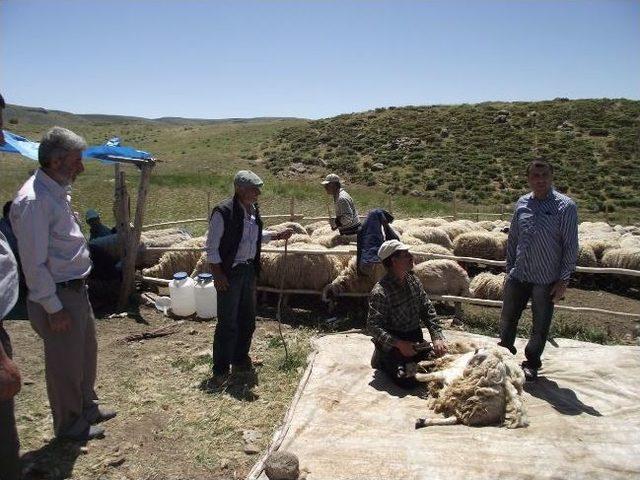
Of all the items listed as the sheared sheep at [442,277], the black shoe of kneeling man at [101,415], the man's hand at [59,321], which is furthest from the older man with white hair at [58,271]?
the sheared sheep at [442,277]

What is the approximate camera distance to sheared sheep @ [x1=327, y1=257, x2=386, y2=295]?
7.59 metres

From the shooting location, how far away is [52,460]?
3.98 metres

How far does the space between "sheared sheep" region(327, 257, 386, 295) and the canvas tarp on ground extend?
2.28 meters

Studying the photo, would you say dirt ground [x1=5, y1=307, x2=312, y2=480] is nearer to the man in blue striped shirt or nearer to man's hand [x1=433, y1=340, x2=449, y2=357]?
man's hand [x1=433, y1=340, x2=449, y2=357]

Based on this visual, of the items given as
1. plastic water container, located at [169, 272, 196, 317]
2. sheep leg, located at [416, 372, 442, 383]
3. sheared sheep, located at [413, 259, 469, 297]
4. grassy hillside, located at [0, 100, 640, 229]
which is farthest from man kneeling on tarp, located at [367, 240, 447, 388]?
grassy hillside, located at [0, 100, 640, 229]

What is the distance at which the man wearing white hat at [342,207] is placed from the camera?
7396mm

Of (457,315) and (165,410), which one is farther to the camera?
(457,315)

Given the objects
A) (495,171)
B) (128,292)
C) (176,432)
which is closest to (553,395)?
(176,432)

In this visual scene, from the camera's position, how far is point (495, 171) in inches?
1232

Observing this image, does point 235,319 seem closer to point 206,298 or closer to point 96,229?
point 206,298

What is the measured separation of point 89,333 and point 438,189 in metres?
26.4

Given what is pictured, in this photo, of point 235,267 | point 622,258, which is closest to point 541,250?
point 235,267

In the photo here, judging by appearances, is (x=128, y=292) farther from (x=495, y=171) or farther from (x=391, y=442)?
(x=495, y=171)

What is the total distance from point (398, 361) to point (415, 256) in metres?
3.47
